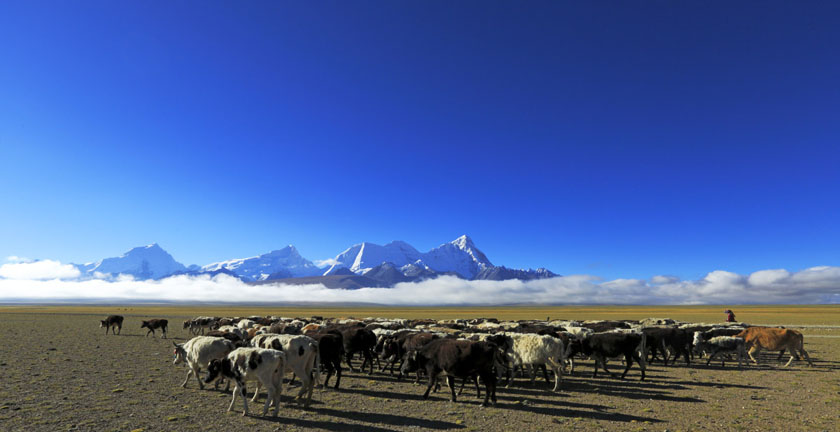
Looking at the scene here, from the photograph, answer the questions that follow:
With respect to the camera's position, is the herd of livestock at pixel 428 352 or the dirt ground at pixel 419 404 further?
the herd of livestock at pixel 428 352

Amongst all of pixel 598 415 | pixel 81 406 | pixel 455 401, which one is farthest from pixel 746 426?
pixel 81 406

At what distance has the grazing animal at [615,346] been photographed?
54.6 feet

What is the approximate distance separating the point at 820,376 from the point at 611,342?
9550 mm

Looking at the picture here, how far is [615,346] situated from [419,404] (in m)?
9.33

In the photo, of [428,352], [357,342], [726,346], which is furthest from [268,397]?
[726,346]

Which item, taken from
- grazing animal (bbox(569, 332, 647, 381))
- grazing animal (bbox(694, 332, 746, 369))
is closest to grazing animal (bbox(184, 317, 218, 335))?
grazing animal (bbox(569, 332, 647, 381))

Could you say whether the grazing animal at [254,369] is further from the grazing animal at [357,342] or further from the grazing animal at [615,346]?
the grazing animal at [615,346]

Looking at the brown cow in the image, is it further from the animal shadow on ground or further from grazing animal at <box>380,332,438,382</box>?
the animal shadow on ground

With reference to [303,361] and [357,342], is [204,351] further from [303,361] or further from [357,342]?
[357,342]

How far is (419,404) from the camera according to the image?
41.3 ft

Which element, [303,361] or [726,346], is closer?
[303,361]

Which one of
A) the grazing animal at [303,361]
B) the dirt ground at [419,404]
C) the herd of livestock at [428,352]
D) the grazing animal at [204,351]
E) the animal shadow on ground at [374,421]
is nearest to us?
the animal shadow on ground at [374,421]

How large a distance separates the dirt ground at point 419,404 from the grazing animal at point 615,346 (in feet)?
2.93

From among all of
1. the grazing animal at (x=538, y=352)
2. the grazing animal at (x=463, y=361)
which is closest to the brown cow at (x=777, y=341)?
the grazing animal at (x=538, y=352)
